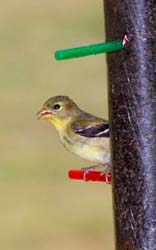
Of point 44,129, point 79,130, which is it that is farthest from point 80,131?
point 44,129

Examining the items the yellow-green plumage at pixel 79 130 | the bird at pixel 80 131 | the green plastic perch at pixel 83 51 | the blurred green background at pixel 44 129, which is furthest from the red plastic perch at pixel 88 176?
the blurred green background at pixel 44 129

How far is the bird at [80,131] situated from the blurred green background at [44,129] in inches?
256

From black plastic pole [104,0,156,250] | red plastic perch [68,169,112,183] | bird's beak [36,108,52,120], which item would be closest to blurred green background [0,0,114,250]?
bird's beak [36,108,52,120]

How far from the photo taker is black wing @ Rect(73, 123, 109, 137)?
8.81m

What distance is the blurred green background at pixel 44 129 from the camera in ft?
54.2

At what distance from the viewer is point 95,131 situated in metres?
8.93

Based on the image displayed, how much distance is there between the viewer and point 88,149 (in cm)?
902

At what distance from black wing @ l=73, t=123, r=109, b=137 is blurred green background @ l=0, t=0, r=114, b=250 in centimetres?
688

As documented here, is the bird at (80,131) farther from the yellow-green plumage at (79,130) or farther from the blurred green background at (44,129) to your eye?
the blurred green background at (44,129)

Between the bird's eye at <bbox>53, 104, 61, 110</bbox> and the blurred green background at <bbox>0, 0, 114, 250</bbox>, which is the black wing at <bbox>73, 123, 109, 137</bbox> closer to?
the bird's eye at <bbox>53, 104, 61, 110</bbox>

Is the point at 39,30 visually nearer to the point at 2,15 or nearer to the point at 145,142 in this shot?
the point at 2,15

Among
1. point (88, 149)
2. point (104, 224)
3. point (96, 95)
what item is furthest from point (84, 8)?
point (88, 149)

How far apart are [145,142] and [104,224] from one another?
875 centimetres

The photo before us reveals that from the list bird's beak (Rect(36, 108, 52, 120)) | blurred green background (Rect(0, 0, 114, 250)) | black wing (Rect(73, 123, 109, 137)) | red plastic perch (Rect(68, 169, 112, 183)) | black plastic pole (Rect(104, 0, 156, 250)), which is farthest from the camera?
blurred green background (Rect(0, 0, 114, 250))
